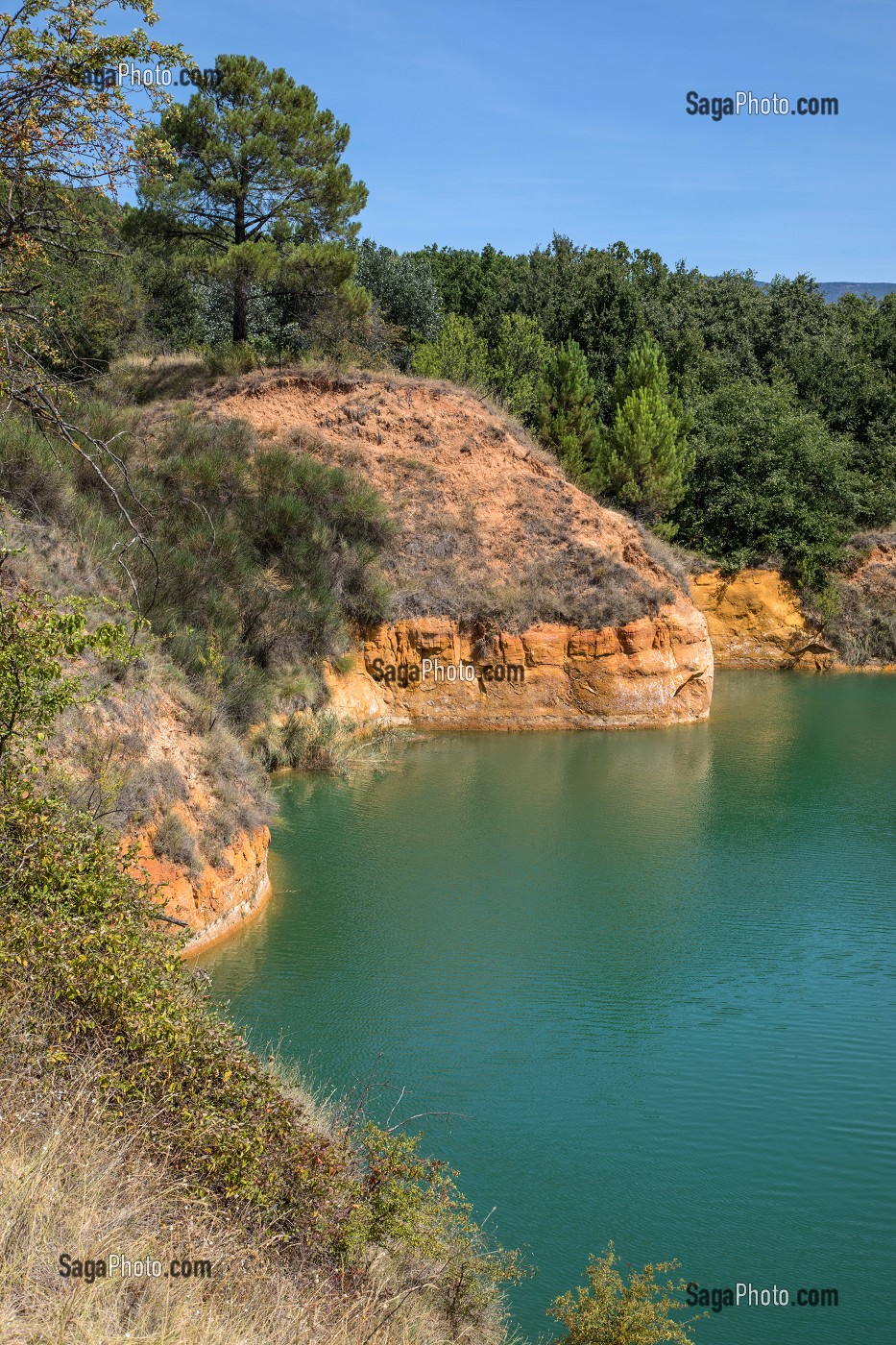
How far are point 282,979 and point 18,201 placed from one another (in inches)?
267

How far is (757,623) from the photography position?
31.5 metres

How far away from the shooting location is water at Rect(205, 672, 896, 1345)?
7.02 metres

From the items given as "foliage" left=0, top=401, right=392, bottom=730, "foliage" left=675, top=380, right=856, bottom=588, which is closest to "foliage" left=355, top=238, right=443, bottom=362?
"foliage" left=675, top=380, right=856, bottom=588

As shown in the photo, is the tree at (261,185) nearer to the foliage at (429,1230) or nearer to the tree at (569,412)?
the tree at (569,412)

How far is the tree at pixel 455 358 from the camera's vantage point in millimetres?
29797

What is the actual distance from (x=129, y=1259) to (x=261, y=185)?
23.1 meters

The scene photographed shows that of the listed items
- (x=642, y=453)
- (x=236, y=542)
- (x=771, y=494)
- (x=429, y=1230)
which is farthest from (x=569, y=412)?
(x=429, y=1230)

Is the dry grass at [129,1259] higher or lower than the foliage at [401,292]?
lower

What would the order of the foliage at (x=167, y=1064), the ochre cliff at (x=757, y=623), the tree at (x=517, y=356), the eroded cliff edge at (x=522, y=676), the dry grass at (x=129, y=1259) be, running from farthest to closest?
the tree at (x=517, y=356)
the ochre cliff at (x=757, y=623)
the eroded cliff edge at (x=522, y=676)
the foliage at (x=167, y=1064)
the dry grass at (x=129, y=1259)

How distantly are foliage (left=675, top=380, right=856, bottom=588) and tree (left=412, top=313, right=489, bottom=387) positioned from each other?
6.70m

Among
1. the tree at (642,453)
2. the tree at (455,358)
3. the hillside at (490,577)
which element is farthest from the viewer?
the tree at (455,358)

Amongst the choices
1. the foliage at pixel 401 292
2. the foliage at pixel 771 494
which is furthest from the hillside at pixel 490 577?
the foliage at pixel 401 292

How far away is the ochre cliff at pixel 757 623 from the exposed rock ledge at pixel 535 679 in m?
9.49

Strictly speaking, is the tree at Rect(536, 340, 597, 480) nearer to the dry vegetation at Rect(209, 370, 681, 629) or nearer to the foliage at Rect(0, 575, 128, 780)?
the dry vegetation at Rect(209, 370, 681, 629)
